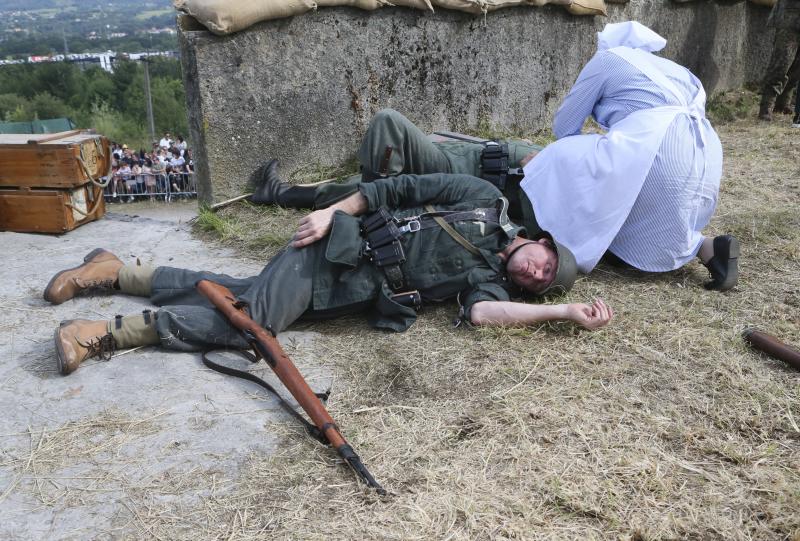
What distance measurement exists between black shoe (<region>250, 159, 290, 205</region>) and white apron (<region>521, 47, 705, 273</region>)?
2.09 meters

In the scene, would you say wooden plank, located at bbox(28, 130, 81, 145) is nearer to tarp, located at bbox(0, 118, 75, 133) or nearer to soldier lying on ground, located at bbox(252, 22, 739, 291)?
soldier lying on ground, located at bbox(252, 22, 739, 291)

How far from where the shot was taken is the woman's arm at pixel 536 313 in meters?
3.18

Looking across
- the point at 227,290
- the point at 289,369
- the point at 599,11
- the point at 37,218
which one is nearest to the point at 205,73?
the point at 37,218

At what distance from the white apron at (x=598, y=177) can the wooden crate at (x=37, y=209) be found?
3.24 meters

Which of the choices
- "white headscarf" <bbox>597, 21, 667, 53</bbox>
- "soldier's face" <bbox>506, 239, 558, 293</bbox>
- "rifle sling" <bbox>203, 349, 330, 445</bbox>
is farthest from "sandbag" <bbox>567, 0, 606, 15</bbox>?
"rifle sling" <bbox>203, 349, 330, 445</bbox>

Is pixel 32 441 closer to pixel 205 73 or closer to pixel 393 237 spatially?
pixel 393 237

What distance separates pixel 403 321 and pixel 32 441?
65.8 inches

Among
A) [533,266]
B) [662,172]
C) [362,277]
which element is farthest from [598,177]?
[362,277]

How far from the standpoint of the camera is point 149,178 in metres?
9.23

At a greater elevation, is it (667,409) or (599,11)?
(599,11)

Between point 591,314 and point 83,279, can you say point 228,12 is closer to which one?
point 83,279

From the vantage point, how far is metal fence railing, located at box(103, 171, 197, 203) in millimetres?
9047

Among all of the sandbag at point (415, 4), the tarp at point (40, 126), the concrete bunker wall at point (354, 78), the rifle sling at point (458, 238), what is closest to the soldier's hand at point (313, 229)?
the rifle sling at point (458, 238)

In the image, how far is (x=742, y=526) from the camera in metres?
2.11
